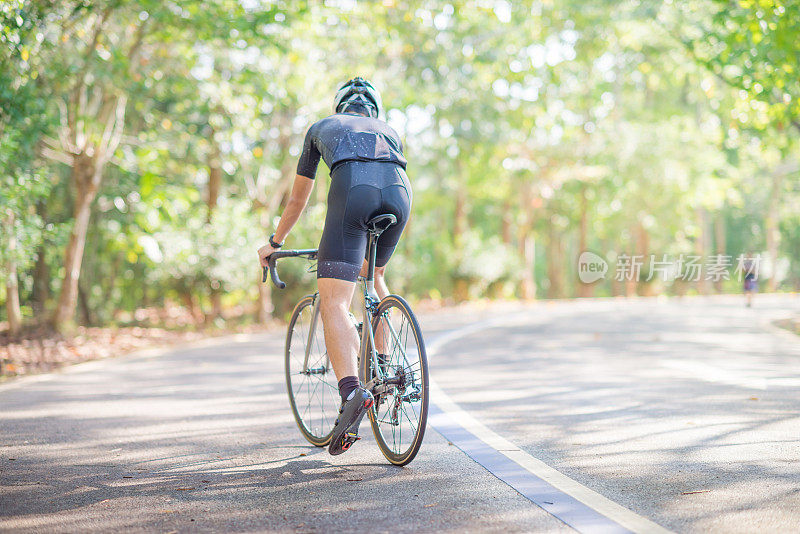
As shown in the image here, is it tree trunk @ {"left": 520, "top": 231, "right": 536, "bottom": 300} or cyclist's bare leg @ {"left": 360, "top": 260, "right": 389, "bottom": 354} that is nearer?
cyclist's bare leg @ {"left": 360, "top": 260, "right": 389, "bottom": 354}

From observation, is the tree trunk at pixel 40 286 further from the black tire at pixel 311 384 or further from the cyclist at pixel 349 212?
the cyclist at pixel 349 212

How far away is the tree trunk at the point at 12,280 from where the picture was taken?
11352 mm

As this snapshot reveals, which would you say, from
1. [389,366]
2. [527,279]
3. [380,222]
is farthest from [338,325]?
[527,279]

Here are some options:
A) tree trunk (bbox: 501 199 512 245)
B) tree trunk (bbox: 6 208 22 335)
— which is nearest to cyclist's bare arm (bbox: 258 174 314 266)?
tree trunk (bbox: 6 208 22 335)

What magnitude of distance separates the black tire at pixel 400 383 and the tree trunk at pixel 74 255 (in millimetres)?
10015

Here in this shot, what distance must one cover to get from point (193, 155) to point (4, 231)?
635cm

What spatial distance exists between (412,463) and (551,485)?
87 cm

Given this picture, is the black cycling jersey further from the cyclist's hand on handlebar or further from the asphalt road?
the asphalt road

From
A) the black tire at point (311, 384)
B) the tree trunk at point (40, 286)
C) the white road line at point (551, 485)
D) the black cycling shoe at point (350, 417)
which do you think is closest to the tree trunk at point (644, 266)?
the tree trunk at point (40, 286)

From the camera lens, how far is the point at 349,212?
4480 millimetres

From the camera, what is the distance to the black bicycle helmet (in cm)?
489

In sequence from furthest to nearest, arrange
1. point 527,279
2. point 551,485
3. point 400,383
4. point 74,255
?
point 527,279, point 74,255, point 400,383, point 551,485

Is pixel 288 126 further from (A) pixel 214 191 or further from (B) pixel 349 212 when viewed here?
(B) pixel 349 212

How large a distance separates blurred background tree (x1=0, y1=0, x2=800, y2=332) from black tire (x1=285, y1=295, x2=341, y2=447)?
18.8ft
